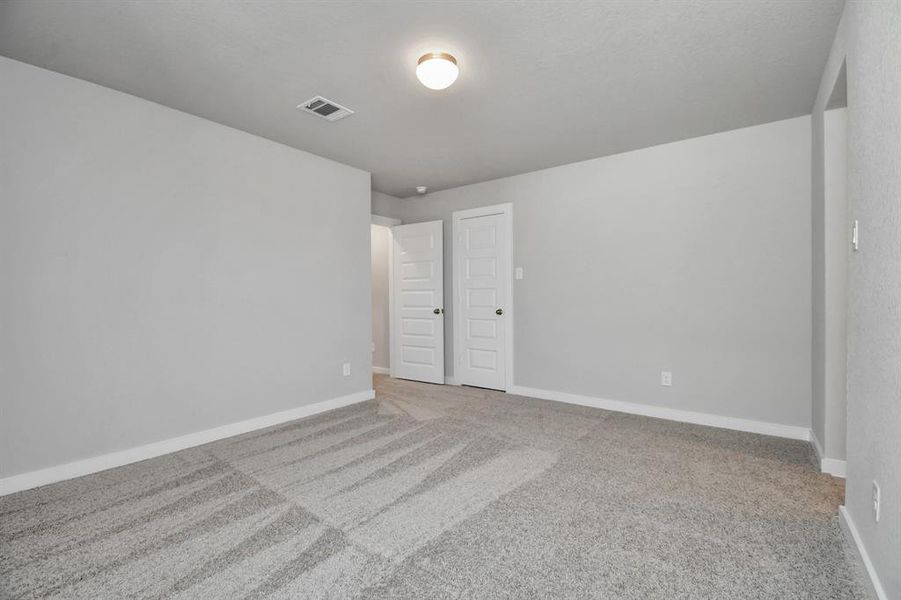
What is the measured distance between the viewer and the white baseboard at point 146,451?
93.8 inches

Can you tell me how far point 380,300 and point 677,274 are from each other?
398 cm

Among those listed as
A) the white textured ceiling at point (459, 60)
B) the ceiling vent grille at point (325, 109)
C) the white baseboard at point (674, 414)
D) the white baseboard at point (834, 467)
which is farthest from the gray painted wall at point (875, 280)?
the ceiling vent grille at point (325, 109)

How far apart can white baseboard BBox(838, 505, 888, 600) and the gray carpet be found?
0.22 feet

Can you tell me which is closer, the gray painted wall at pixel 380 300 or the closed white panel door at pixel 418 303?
the closed white panel door at pixel 418 303

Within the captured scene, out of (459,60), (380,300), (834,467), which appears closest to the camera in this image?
(459,60)

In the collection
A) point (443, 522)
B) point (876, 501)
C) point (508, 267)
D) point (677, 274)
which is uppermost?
point (508, 267)

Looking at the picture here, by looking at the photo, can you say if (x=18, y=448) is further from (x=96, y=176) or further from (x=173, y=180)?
(x=173, y=180)

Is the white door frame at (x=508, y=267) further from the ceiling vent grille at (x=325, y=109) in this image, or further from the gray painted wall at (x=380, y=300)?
the ceiling vent grille at (x=325, y=109)

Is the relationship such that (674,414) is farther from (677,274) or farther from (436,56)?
(436,56)

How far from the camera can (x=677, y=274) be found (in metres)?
3.69

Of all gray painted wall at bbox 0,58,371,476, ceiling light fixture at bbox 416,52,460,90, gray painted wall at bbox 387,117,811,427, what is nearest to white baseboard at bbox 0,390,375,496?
gray painted wall at bbox 0,58,371,476

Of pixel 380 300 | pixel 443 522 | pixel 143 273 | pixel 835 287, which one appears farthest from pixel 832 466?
pixel 380 300

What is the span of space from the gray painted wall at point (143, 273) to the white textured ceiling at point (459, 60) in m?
0.23

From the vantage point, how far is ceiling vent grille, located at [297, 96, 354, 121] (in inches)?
113
